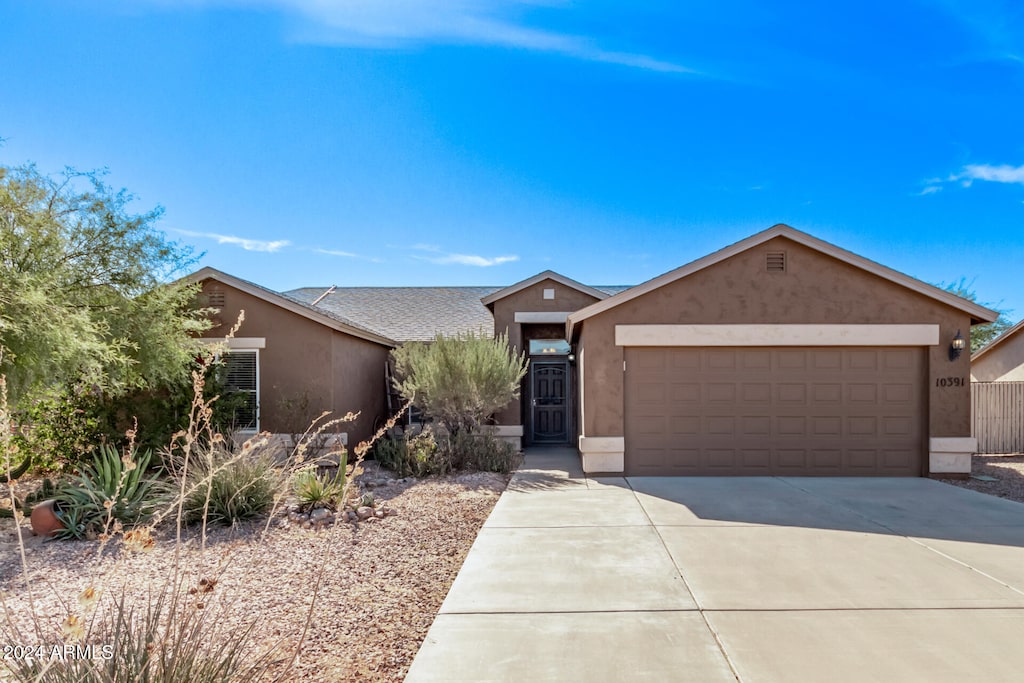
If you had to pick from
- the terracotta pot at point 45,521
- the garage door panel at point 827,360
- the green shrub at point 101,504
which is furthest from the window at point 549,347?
the terracotta pot at point 45,521

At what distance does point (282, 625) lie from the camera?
13.3 ft

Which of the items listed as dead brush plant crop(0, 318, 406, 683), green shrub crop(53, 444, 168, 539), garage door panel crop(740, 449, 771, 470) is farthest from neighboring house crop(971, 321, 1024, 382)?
green shrub crop(53, 444, 168, 539)

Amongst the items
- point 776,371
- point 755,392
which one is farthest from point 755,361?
point 755,392

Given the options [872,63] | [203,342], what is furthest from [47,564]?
[872,63]

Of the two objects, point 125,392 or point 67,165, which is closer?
point 67,165

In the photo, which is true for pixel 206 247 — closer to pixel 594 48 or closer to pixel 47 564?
pixel 47 564

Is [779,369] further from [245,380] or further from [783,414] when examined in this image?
[245,380]

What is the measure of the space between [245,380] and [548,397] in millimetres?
7283

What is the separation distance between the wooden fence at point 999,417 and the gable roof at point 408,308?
40.0 ft

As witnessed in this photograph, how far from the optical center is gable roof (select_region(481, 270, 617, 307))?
1427 centimetres

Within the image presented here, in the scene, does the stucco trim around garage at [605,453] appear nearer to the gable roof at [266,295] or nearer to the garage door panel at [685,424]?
the garage door panel at [685,424]

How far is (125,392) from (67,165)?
3.81 m

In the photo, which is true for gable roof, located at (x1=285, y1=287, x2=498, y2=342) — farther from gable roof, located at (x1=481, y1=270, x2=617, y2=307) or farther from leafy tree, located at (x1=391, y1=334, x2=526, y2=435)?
leafy tree, located at (x1=391, y1=334, x2=526, y2=435)

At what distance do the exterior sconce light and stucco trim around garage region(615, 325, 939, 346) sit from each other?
279mm
